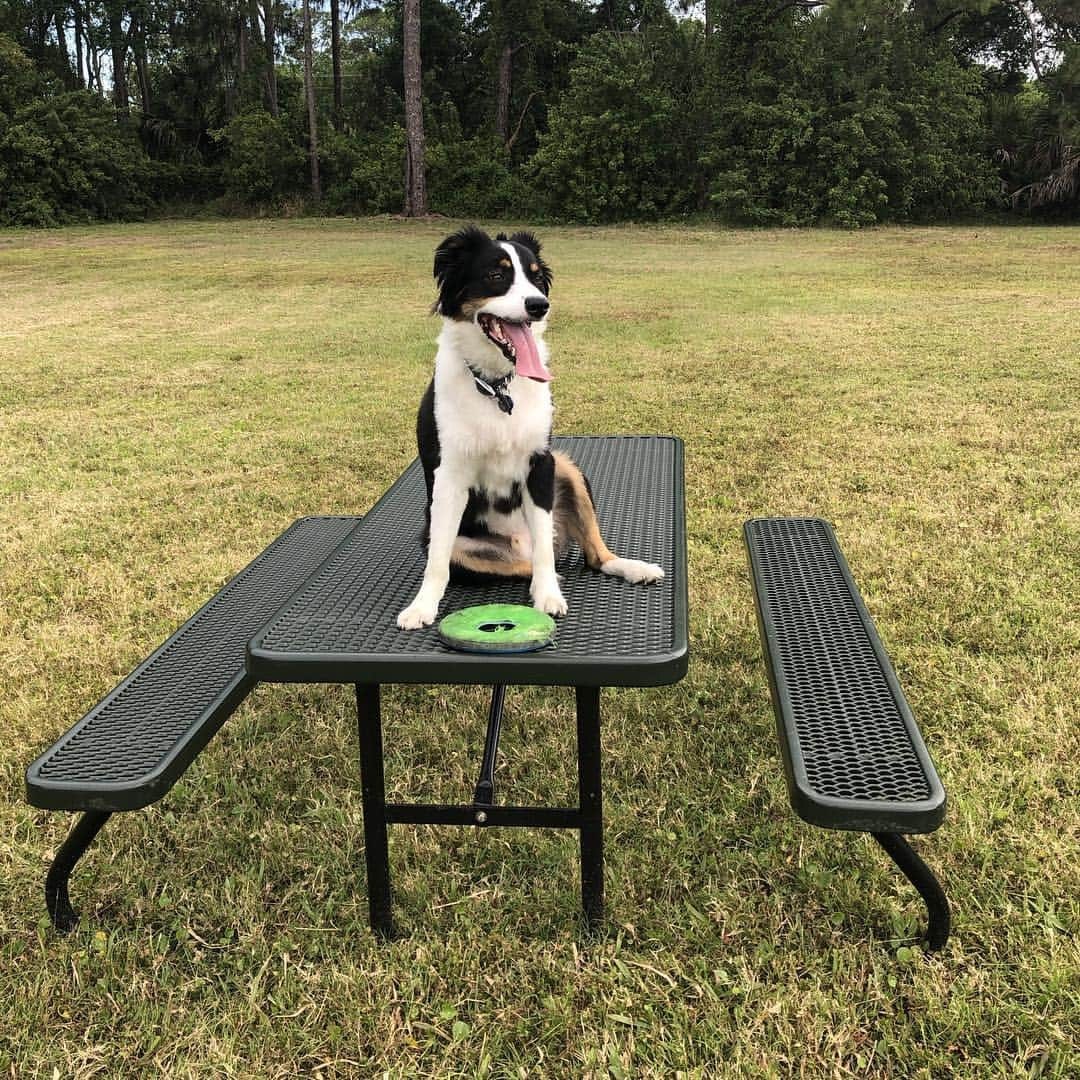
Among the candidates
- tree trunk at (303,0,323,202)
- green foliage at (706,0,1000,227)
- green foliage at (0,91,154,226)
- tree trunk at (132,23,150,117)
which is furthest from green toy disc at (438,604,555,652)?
tree trunk at (132,23,150,117)

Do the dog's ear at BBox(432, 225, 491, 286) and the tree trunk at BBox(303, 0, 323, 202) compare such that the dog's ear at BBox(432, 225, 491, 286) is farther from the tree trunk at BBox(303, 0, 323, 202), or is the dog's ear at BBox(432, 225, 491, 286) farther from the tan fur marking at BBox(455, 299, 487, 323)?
the tree trunk at BBox(303, 0, 323, 202)

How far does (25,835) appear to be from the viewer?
258 cm

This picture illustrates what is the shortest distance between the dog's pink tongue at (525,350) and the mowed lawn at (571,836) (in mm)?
1265

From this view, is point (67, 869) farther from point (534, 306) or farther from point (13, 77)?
point (13, 77)

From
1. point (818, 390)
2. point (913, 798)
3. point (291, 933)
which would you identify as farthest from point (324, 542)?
point (818, 390)

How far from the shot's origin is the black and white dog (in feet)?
7.34

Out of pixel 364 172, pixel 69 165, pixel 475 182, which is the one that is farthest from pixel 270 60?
pixel 475 182

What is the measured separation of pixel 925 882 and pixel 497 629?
43.1 inches

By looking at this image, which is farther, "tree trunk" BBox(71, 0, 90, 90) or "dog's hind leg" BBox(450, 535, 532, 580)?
"tree trunk" BBox(71, 0, 90, 90)

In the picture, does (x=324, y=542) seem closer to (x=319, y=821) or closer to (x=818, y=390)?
(x=319, y=821)

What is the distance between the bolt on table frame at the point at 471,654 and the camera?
1.84m

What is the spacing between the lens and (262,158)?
31.1 metres

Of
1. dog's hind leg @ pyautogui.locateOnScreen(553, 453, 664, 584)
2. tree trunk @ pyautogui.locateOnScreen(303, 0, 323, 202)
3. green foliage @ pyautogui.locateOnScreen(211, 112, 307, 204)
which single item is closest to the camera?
dog's hind leg @ pyautogui.locateOnScreen(553, 453, 664, 584)

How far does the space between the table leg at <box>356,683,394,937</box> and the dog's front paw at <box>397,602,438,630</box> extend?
0.15m
